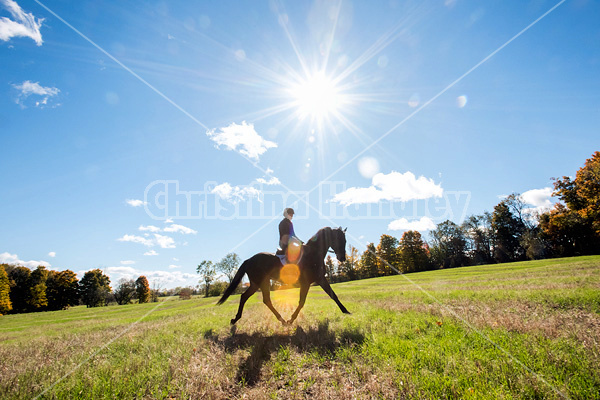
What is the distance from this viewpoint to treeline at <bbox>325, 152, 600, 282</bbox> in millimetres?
35688

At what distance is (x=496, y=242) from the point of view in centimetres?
6406

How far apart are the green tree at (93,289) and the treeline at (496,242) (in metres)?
59.5

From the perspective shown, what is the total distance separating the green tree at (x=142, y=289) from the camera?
228 ft

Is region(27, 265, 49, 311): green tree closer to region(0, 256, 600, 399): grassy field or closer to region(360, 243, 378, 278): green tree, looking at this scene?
region(0, 256, 600, 399): grassy field

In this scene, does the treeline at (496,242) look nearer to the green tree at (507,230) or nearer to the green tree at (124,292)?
the green tree at (507,230)

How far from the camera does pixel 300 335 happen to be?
5.43 metres

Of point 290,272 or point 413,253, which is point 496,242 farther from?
point 290,272

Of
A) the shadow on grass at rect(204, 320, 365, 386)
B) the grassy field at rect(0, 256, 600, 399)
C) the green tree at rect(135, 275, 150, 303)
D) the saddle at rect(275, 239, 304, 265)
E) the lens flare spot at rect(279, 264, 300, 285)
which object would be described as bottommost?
the green tree at rect(135, 275, 150, 303)

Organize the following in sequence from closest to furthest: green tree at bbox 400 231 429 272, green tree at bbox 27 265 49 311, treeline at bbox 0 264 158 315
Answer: treeline at bbox 0 264 158 315, green tree at bbox 27 265 49 311, green tree at bbox 400 231 429 272

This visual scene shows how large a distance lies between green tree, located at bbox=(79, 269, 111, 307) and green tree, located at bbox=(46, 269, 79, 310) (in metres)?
1.47

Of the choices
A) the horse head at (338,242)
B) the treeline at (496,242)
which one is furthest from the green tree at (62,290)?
the horse head at (338,242)

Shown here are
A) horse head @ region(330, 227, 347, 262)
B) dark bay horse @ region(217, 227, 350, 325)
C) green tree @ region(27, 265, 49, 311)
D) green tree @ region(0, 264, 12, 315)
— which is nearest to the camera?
dark bay horse @ region(217, 227, 350, 325)

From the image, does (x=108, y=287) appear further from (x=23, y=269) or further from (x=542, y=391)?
(x=542, y=391)

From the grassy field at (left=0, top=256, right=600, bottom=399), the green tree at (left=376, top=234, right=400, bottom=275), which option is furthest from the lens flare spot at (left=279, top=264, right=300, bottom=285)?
the green tree at (left=376, top=234, right=400, bottom=275)
